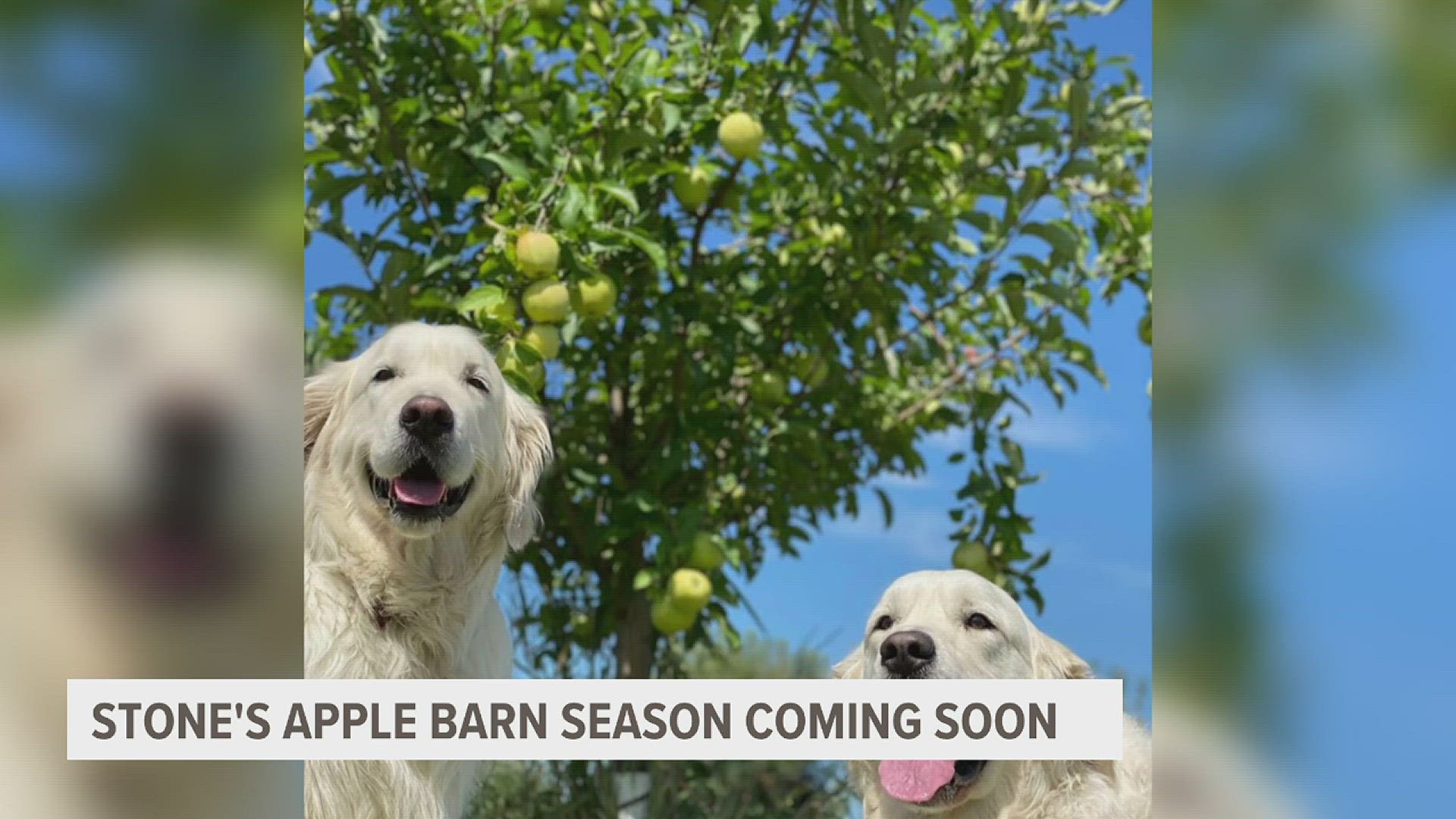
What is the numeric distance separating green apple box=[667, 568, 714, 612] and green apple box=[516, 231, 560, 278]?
2.63 feet

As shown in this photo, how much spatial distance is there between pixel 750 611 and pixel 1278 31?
2261mm

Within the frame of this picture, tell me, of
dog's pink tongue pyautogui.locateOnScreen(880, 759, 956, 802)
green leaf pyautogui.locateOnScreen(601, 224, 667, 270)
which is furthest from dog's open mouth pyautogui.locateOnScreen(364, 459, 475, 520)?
dog's pink tongue pyautogui.locateOnScreen(880, 759, 956, 802)

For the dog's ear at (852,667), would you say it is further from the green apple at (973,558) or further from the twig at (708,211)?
the twig at (708,211)

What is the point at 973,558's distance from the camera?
120 inches

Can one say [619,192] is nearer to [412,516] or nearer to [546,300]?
[546,300]

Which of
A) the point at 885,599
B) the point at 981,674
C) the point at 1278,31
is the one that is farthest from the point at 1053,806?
the point at 1278,31

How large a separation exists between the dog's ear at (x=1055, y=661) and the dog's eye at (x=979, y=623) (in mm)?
79

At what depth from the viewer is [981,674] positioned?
74.1 inches

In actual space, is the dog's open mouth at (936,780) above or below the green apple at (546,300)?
below

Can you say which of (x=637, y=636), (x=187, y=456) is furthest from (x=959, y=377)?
(x=187, y=456)

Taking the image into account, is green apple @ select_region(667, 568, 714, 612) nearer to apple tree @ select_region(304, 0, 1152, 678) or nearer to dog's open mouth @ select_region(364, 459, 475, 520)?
apple tree @ select_region(304, 0, 1152, 678)

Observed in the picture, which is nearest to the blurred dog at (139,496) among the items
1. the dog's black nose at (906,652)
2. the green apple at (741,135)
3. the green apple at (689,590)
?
the dog's black nose at (906,652)

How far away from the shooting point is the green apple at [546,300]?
7.25 feet

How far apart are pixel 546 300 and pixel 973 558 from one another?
54.1 inches
